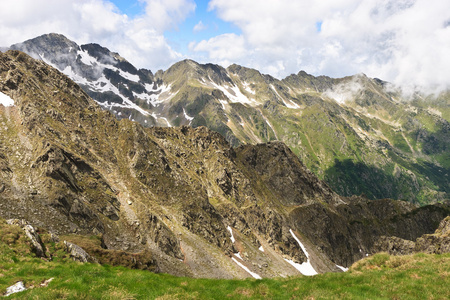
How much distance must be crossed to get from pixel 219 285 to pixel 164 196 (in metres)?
83.2

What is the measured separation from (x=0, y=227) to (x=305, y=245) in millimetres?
133820

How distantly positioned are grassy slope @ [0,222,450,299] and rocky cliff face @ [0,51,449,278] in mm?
42475

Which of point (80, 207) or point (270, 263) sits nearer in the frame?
point (80, 207)

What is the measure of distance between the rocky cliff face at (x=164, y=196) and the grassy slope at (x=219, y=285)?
1672 inches

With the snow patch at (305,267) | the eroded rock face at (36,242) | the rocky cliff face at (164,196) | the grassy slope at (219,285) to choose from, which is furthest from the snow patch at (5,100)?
the snow patch at (305,267)

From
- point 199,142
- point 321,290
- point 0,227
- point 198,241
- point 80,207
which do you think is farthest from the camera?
point 199,142

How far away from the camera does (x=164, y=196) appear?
100m

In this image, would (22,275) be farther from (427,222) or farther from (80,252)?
(427,222)

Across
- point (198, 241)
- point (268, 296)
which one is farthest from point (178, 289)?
point (198, 241)

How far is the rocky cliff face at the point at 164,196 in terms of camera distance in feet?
230

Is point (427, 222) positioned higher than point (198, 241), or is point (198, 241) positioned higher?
point (198, 241)

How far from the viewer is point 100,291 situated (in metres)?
15.8

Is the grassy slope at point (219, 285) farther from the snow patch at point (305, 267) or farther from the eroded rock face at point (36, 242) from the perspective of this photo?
the snow patch at point (305, 267)

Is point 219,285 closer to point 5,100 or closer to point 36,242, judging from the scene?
point 36,242
